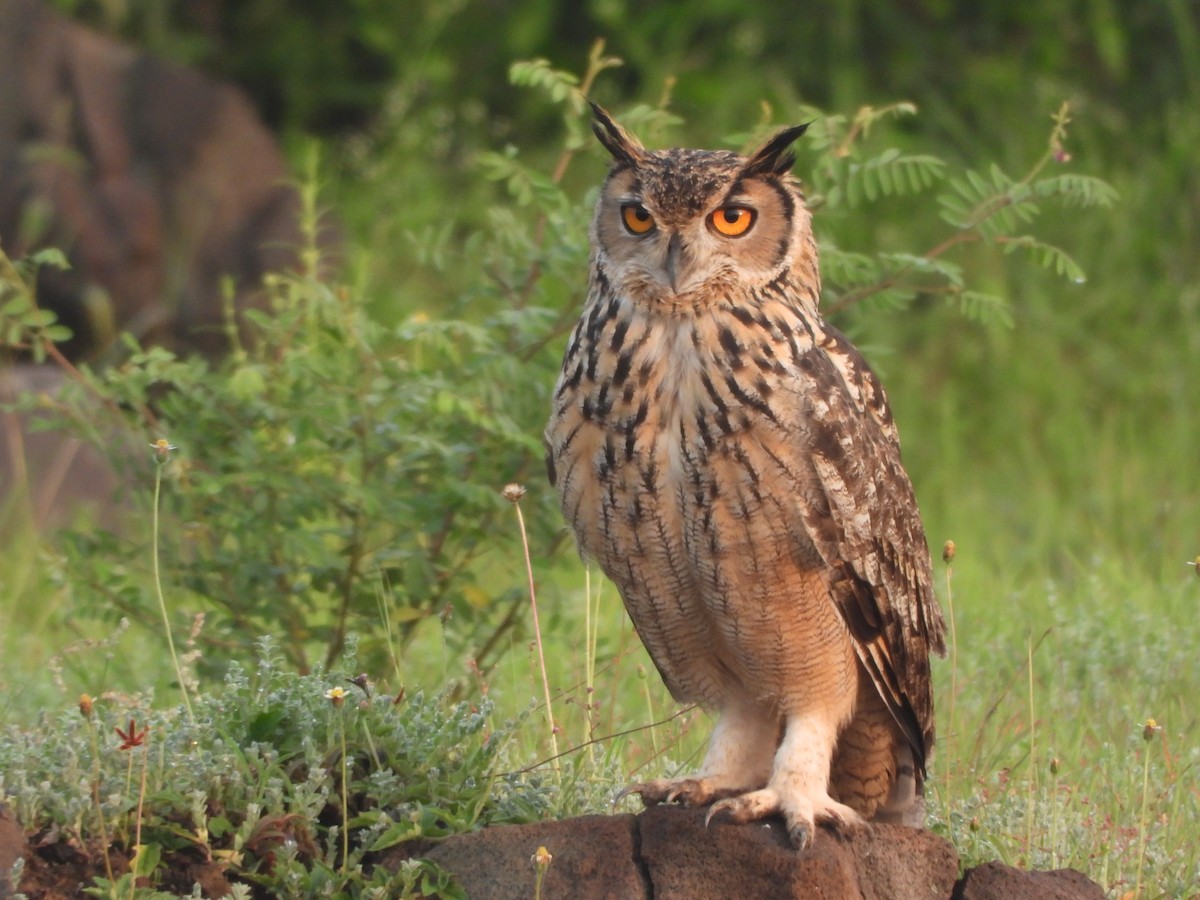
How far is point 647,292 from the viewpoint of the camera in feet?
9.68

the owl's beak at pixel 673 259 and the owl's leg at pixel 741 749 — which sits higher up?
the owl's beak at pixel 673 259

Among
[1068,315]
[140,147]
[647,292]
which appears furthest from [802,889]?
[140,147]

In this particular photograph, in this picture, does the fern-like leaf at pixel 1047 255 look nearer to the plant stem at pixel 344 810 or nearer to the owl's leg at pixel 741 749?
the owl's leg at pixel 741 749

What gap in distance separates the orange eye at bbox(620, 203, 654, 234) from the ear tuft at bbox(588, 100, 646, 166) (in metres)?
0.10

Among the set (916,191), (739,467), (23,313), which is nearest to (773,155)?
(739,467)

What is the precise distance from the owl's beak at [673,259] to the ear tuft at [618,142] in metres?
0.22

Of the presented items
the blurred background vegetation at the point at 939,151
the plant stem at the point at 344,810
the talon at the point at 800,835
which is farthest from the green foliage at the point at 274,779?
the blurred background vegetation at the point at 939,151

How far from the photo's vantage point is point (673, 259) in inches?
114

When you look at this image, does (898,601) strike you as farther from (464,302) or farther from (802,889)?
(464,302)

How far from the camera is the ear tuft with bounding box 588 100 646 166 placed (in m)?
3.08

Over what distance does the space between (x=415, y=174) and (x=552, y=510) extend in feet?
15.8

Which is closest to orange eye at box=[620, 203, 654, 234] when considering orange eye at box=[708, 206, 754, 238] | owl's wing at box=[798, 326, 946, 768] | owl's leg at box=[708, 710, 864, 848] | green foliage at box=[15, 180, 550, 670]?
orange eye at box=[708, 206, 754, 238]

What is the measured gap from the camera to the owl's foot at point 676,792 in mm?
2994

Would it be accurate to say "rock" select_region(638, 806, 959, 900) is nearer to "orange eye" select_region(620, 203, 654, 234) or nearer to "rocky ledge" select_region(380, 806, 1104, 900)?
"rocky ledge" select_region(380, 806, 1104, 900)
